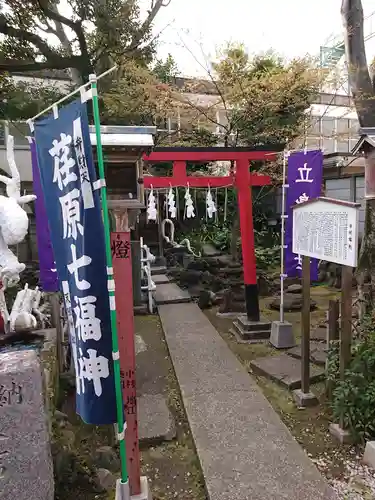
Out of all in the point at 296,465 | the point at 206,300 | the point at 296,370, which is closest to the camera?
the point at 296,465

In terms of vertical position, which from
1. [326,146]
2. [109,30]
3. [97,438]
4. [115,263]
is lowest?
[97,438]

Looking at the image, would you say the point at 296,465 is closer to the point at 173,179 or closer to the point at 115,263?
the point at 115,263

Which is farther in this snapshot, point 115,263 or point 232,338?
point 232,338

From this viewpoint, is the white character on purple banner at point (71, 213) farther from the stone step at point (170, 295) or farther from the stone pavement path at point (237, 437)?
the stone step at point (170, 295)

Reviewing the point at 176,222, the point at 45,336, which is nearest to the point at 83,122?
the point at 45,336

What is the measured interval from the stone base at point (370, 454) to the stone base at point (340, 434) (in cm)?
28

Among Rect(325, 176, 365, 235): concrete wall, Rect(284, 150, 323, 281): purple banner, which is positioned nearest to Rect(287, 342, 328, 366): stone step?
Rect(284, 150, 323, 281): purple banner

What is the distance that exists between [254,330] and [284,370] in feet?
6.13

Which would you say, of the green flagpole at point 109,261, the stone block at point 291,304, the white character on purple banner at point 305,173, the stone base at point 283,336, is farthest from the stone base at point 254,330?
the green flagpole at point 109,261

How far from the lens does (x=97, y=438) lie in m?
4.40

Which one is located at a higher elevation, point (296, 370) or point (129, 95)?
point (129, 95)

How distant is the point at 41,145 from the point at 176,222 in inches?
563

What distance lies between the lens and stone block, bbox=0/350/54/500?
2.59 metres

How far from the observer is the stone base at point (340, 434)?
4004mm
